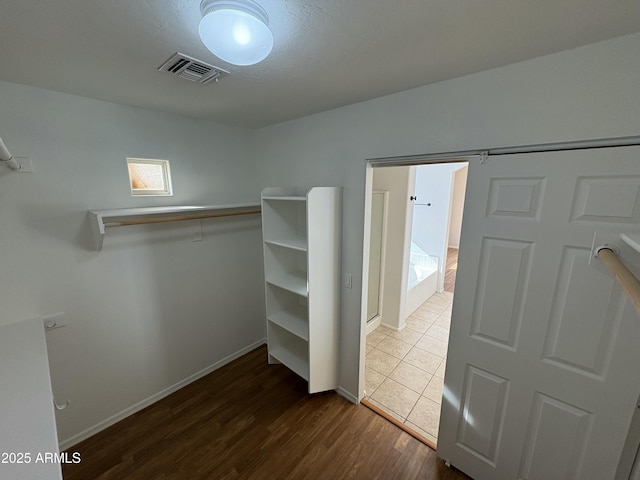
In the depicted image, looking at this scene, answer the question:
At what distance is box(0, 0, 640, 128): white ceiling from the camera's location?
852 millimetres

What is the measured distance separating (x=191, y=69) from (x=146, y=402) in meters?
2.62

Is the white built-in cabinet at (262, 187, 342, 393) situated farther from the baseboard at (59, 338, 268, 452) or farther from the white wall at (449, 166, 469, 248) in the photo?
the white wall at (449, 166, 469, 248)

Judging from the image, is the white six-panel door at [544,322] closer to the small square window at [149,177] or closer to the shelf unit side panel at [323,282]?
the shelf unit side panel at [323,282]

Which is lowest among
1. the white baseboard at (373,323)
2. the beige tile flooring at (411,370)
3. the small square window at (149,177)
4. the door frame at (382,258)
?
the beige tile flooring at (411,370)

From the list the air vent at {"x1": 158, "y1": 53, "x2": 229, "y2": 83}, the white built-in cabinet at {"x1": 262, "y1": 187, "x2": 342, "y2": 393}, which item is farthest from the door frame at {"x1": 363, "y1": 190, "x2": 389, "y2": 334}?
the air vent at {"x1": 158, "y1": 53, "x2": 229, "y2": 83}

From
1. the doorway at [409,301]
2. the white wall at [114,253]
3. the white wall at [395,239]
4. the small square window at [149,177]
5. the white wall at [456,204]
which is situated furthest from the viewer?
the white wall at [456,204]

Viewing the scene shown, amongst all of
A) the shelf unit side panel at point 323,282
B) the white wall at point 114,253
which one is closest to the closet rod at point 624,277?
Answer: the shelf unit side panel at point 323,282

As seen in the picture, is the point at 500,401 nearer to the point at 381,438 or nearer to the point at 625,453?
the point at 625,453

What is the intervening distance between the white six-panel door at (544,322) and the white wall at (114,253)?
7.09 ft

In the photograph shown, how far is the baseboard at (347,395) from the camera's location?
226 centimetres

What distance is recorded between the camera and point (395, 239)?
3.21m

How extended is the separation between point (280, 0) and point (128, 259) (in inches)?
80.7

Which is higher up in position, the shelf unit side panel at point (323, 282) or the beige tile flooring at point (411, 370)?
the shelf unit side panel at point (323, 282)

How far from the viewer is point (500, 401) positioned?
1.48 m
